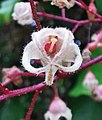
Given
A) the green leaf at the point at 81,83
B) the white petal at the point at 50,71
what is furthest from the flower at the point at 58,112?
the white petal at the point at 50,71

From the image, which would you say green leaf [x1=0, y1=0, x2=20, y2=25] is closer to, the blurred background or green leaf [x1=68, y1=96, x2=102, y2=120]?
the blurred background

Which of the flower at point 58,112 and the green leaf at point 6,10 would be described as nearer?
the flower at point 58,112

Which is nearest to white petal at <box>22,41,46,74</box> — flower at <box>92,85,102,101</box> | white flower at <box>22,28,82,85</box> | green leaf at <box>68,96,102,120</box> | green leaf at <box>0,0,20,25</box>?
white flower at <box>22,28,82,85</box>

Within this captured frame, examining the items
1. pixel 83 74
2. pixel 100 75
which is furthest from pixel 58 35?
pixel 83 74

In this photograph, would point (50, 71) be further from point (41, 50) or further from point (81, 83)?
point (81, 83)

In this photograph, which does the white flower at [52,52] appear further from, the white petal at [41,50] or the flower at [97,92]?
the flower at [97,92]

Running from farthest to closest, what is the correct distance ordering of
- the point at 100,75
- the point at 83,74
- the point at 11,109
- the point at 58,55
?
the point at 11,109 → the point at 83,74 → the point at 100,75 → the point at 58,55

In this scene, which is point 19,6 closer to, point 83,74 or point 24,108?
point 83,74
